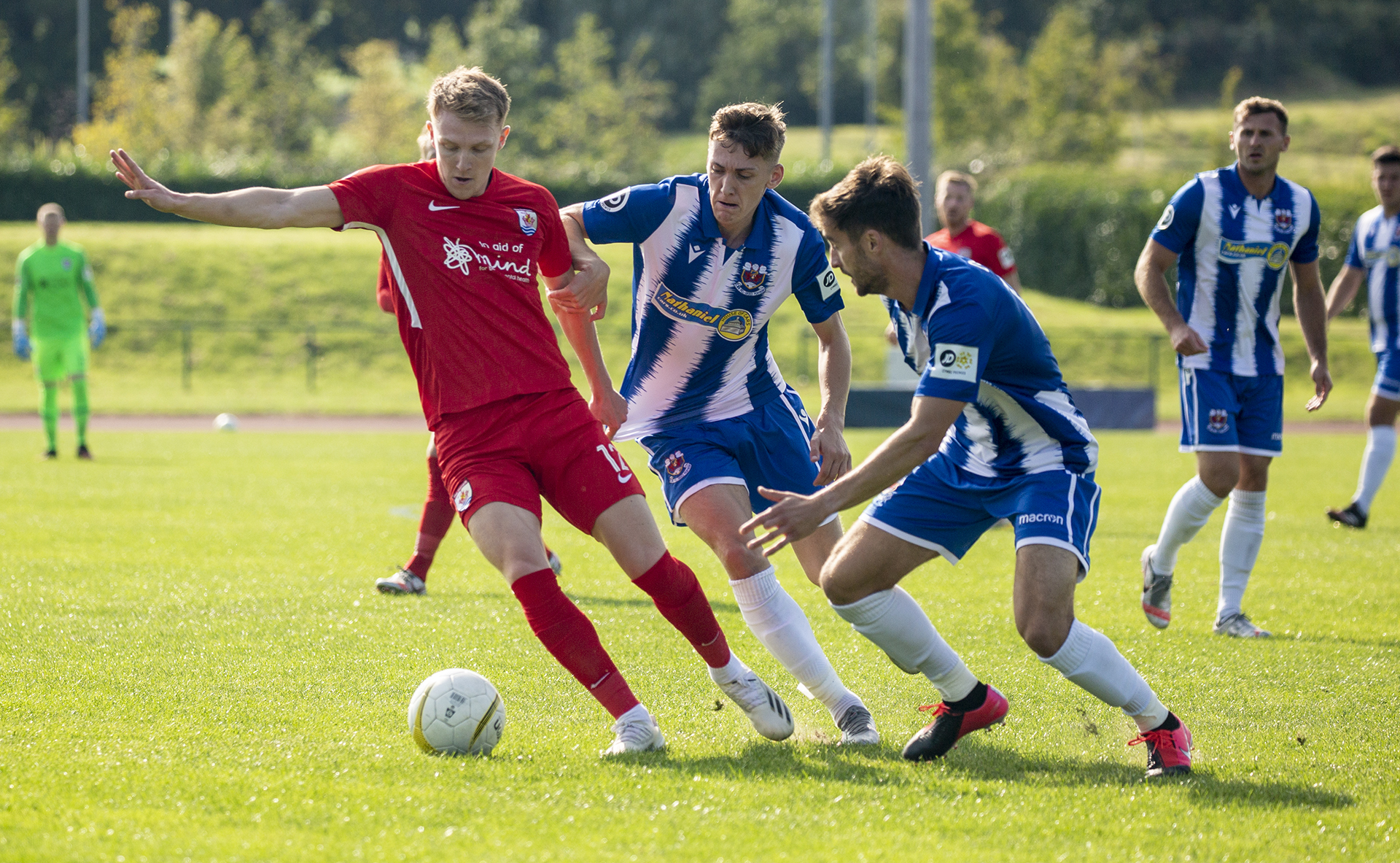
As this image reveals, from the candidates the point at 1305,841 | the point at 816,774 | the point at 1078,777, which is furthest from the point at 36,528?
the point at 1305,841

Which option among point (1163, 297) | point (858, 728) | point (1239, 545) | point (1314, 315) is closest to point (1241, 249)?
point (1163, 297)

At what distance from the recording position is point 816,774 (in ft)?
13.1

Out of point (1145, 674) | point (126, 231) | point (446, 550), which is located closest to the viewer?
point (1145, 674)

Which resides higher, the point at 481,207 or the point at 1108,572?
the point at 481,207

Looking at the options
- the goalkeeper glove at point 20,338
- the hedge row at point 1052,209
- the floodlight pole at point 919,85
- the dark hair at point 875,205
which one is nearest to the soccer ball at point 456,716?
the dark hair at point 875,205

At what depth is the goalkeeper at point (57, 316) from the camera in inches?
537

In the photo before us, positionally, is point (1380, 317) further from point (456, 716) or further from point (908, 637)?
point (456, 716)

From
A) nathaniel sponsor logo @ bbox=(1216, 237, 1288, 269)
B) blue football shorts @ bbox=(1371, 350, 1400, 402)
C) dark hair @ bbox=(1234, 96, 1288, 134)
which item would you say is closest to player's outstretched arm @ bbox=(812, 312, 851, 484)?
nathaniel sponsor logo @ bbox=(1216, 237, 1288, 269)

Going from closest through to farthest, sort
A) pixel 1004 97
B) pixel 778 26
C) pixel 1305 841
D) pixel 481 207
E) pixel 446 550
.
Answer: pixel 1305 841 < pixel 481 207 < pixel 446 550 < pixel 1004 97 < pixel 778 26

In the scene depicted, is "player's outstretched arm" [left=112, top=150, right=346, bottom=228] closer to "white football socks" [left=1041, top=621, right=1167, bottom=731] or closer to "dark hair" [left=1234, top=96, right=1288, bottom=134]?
"white football socks" [left=1041, top=621, right=1167, bottom=731]

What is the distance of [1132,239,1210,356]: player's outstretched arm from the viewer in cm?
613

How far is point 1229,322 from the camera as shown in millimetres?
6336

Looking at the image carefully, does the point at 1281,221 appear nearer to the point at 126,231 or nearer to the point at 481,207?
the point at 481,207

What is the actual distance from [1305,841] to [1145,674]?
6.58 feet
